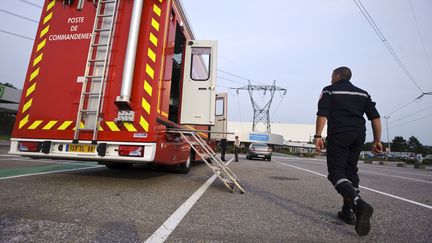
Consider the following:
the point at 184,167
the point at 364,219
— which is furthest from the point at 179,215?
the point at 184,167

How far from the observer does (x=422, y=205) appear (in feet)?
14.4

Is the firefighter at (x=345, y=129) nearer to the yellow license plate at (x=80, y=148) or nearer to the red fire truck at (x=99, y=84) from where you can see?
the red fire truck at (x=99, y=84)

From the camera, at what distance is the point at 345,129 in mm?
A: 3094

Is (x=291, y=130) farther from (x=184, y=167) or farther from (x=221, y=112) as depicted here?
(x=184, y=167)

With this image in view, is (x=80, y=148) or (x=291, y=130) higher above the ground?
(x=291, y=130)

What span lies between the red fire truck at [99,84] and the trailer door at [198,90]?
0.95 m

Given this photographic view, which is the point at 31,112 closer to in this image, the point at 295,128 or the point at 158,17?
the point at 158,17

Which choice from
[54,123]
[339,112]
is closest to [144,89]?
[54,123]

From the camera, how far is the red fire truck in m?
4.19

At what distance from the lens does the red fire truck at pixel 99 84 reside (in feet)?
13.7

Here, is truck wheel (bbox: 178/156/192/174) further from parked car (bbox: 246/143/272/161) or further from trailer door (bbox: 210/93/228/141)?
parked car (bbox: 246/143/272/161)

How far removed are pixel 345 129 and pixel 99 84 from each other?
12.4ft

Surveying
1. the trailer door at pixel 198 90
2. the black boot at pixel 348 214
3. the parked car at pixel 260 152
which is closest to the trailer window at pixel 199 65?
the trailer door at pixel 198 90

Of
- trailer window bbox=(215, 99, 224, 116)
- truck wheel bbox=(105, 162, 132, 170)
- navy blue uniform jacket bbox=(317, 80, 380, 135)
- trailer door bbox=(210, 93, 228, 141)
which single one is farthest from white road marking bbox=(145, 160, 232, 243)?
trailer window bbox=(215, 99, 224, 116)
